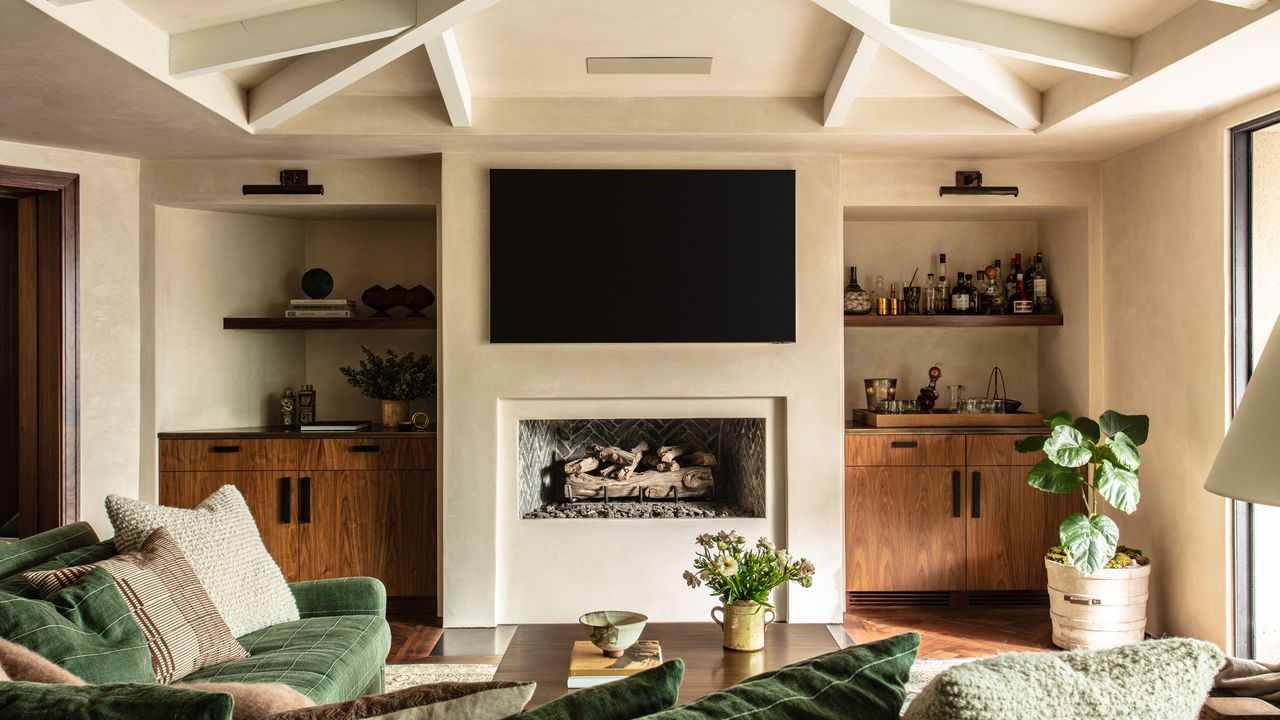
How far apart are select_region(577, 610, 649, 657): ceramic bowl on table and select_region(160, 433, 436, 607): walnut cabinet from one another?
2.13m

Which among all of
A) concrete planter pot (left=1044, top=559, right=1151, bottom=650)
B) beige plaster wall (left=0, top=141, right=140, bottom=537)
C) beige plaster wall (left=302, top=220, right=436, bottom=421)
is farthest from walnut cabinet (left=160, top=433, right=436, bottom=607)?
concrete planter pot (left=1044, top=559, right=1151, bottom=650)

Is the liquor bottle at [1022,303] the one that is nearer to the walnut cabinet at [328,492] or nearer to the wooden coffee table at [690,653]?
the wooden coffee table at [690,653]

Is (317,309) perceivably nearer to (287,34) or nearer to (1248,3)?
(287,34)

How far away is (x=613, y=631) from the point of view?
2715mm

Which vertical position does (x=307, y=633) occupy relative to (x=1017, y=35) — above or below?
below

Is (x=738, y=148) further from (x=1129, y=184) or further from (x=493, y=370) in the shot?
(x=1129, y=184)

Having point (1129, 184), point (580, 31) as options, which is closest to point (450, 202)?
point (580, 31)

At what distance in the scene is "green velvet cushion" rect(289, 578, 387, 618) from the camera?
3064 mm

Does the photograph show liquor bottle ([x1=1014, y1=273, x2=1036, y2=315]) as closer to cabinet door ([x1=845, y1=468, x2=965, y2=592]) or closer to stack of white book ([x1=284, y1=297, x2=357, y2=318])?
cabinet door ([x1=845, y1=468, x2=965, y2=592])

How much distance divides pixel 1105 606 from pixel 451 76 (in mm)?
3578

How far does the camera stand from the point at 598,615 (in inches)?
111

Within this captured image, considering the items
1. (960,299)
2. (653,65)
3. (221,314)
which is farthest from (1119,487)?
(221,314)

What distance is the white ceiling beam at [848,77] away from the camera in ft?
11.7

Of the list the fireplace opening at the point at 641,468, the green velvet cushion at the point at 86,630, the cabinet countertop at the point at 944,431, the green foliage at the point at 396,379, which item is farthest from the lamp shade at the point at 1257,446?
the green foliage at the point at 396,379
